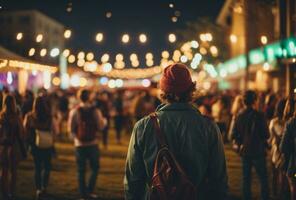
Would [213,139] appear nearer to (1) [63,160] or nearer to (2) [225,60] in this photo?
(1) [63,160]

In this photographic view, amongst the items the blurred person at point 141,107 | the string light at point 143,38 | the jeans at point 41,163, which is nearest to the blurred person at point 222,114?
the blurred person at point 141,107

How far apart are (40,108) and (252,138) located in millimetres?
3608

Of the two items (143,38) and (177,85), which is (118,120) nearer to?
(143,38)

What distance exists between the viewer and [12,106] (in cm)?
783

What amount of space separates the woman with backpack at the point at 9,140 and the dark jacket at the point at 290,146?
4.25 meters

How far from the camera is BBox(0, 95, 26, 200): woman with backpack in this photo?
7848mm

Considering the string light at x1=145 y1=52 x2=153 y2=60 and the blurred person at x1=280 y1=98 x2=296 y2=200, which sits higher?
the string light at x1=145 y1=52 x2=153 y2=60

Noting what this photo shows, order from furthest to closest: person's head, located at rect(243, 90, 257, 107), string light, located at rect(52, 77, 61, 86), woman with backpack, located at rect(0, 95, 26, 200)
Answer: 1. string light, located at rect(52, 77, 61, 86)
2. woman with backpack, located at rect(0, 95, 26, 200)
3. person's head, located at rect(243, 90, 257, 107)

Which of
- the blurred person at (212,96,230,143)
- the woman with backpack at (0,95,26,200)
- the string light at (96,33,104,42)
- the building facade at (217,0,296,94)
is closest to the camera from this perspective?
the woman with backpack at (0,95,26,200)

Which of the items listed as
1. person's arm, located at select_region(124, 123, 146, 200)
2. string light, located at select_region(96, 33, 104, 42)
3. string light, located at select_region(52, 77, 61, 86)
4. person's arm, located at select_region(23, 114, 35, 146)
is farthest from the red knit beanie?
string light, located at select_region(52, 77, 61, 86)

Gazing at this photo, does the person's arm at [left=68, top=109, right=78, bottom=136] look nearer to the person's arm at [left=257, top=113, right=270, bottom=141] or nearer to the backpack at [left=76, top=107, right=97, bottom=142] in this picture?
the backpack at [left=76, top=107, right=97, bottom=142]

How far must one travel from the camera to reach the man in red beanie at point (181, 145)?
3.21 metres

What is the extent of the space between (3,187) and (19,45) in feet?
32.8

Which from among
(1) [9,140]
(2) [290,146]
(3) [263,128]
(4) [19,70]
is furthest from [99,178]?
(2) [290,146]
